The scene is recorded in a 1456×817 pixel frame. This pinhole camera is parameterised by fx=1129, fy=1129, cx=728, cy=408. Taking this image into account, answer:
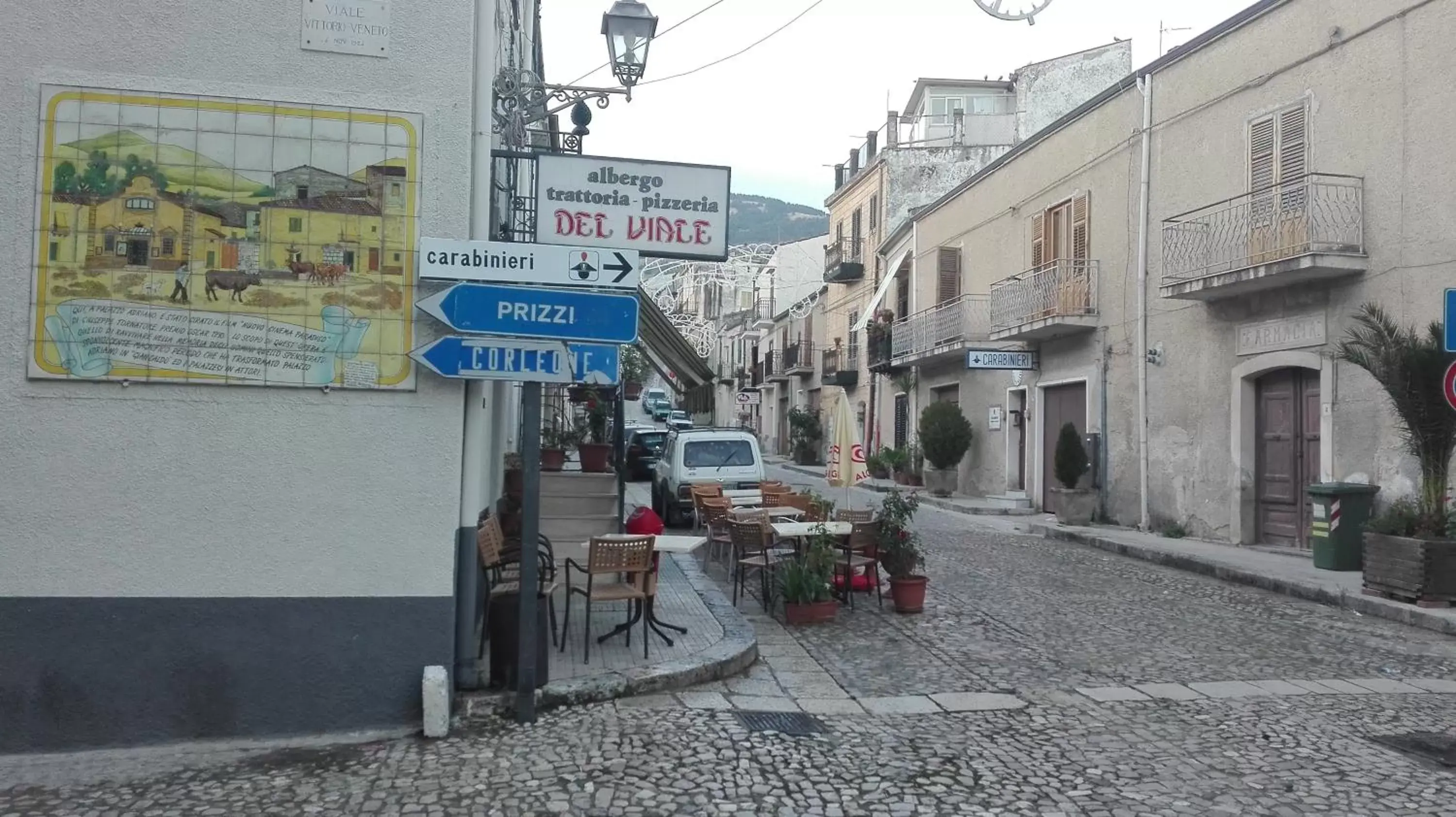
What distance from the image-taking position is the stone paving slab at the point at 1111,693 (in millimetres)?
7074

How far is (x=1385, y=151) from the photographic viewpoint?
42.7ft

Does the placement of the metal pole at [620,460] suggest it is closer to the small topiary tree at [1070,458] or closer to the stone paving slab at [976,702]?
the stone paving slab at [976,702]

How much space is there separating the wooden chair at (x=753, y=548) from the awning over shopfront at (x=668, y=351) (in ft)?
5.70

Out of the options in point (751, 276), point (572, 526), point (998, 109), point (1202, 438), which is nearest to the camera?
point (572, 526)

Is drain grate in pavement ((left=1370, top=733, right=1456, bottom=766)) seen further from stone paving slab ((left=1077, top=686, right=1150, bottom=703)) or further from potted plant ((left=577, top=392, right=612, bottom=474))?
potted plant ((left=577, top=392, right=612, bottom=474))

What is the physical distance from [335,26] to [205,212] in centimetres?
125

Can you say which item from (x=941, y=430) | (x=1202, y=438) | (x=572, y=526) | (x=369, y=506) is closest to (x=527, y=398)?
(x=369, y=506)

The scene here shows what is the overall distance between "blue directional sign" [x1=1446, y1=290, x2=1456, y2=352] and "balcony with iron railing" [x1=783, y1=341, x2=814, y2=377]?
34526mm

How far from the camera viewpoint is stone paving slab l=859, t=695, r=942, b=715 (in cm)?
677

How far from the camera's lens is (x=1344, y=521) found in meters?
12.7

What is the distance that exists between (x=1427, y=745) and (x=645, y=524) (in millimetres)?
5898

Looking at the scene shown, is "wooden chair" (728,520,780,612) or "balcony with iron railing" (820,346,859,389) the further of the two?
Result: "balcony with iron railing" (820,346,859,389)

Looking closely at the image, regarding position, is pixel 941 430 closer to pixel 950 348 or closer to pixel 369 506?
pixel 950 348

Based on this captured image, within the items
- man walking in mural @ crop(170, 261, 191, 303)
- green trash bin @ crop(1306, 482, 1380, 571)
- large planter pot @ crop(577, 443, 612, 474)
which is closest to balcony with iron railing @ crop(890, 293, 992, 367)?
green trash bin @ crop(1306, 482, 1380, 571)
